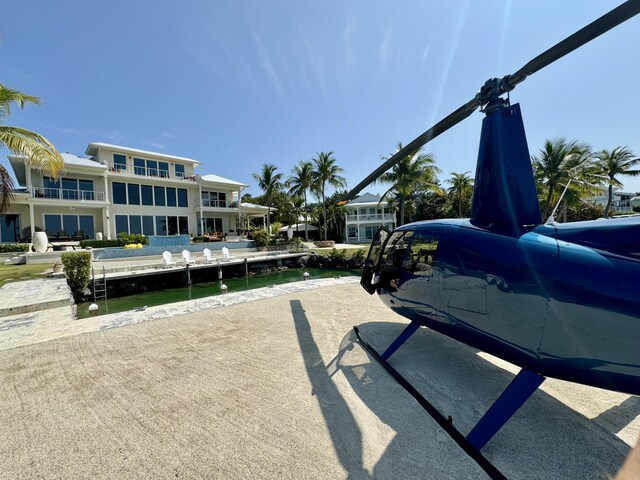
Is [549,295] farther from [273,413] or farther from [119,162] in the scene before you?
[119,162]

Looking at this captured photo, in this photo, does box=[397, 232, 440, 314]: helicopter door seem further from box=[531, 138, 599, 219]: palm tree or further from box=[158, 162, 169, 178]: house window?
box=[158, 162, 169, 178]: house window

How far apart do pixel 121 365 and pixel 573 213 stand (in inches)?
1777

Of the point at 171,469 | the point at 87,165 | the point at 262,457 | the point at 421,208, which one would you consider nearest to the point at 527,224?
the point at 262,457

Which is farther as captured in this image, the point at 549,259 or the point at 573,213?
the point at 573,213

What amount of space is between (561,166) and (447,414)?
2707 cm

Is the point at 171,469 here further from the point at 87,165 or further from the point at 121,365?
the point at 87,165

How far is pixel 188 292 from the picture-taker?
51.9 ft

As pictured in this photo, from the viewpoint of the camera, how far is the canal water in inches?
493

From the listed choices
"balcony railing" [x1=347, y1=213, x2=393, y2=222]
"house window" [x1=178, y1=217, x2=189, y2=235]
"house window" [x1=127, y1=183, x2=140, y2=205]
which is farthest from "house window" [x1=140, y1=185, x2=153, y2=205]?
"balcony railing" [x1=347, y1=213, x2=393, y2=222]

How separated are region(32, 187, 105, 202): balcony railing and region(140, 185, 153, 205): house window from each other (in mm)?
3704

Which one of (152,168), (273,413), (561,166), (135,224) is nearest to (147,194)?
(152,168)

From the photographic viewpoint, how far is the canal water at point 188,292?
12516mm

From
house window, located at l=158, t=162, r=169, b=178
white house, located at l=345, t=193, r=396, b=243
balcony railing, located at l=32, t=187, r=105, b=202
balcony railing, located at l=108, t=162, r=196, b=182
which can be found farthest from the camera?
white house, located at l=345, t=193, r=396, b=243

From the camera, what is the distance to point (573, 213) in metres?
34.6
